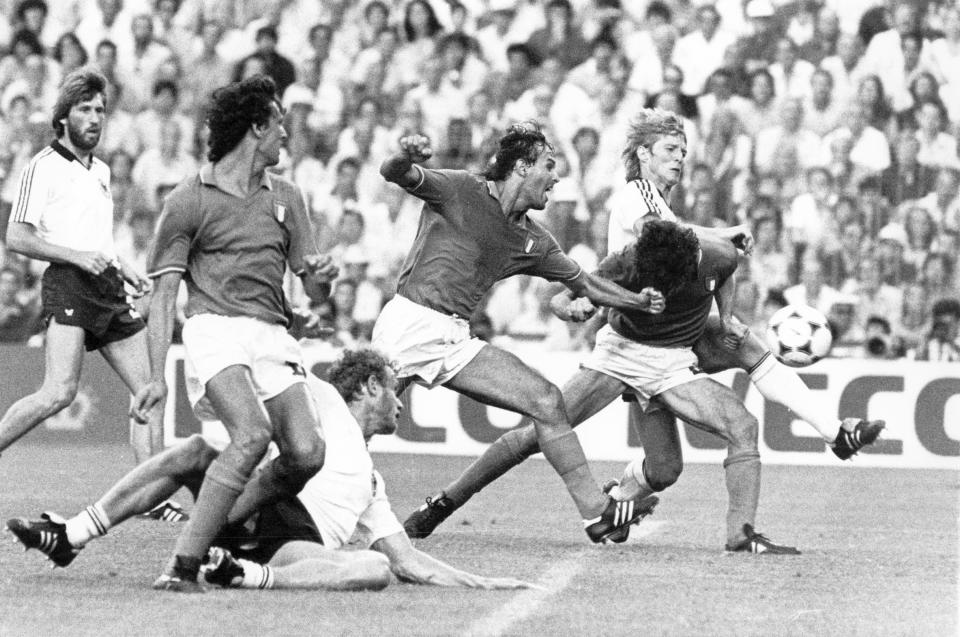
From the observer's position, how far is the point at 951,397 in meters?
14.7

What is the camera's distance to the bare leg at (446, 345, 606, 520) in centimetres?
867

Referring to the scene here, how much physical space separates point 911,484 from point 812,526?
3.17 meters

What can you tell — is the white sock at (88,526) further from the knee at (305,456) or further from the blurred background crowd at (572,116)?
the blurred background crowd at (572,116)

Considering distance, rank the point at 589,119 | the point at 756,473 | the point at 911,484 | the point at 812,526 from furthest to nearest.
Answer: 1. the point at 589,119
2. the point at 911,484
3. the point at 812,526
4. the point at 756,473

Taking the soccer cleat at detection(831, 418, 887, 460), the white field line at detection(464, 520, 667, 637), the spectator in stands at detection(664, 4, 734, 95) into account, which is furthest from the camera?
the spectator in stands at detection(664, 4, 734, 95)

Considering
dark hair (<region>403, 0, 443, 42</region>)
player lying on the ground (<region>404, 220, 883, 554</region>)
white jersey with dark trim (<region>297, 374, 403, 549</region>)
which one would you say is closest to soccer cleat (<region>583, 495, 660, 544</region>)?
player lying on the ground (<region>404, 220, 883, 554</region>)

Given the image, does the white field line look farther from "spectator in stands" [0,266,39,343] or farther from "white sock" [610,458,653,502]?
"spectator in stands" [0,266,39,343]

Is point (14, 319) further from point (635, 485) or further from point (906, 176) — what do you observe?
point (635, 485)

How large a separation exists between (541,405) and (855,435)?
165 cm

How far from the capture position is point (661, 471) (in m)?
9.22

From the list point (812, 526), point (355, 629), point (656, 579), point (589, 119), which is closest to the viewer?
point (355, 629)

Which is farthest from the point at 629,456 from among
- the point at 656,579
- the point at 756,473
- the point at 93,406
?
the point at 656,579

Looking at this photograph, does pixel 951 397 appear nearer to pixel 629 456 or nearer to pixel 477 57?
pixel 629 456

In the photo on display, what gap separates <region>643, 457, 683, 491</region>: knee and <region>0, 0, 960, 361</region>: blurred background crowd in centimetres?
613
